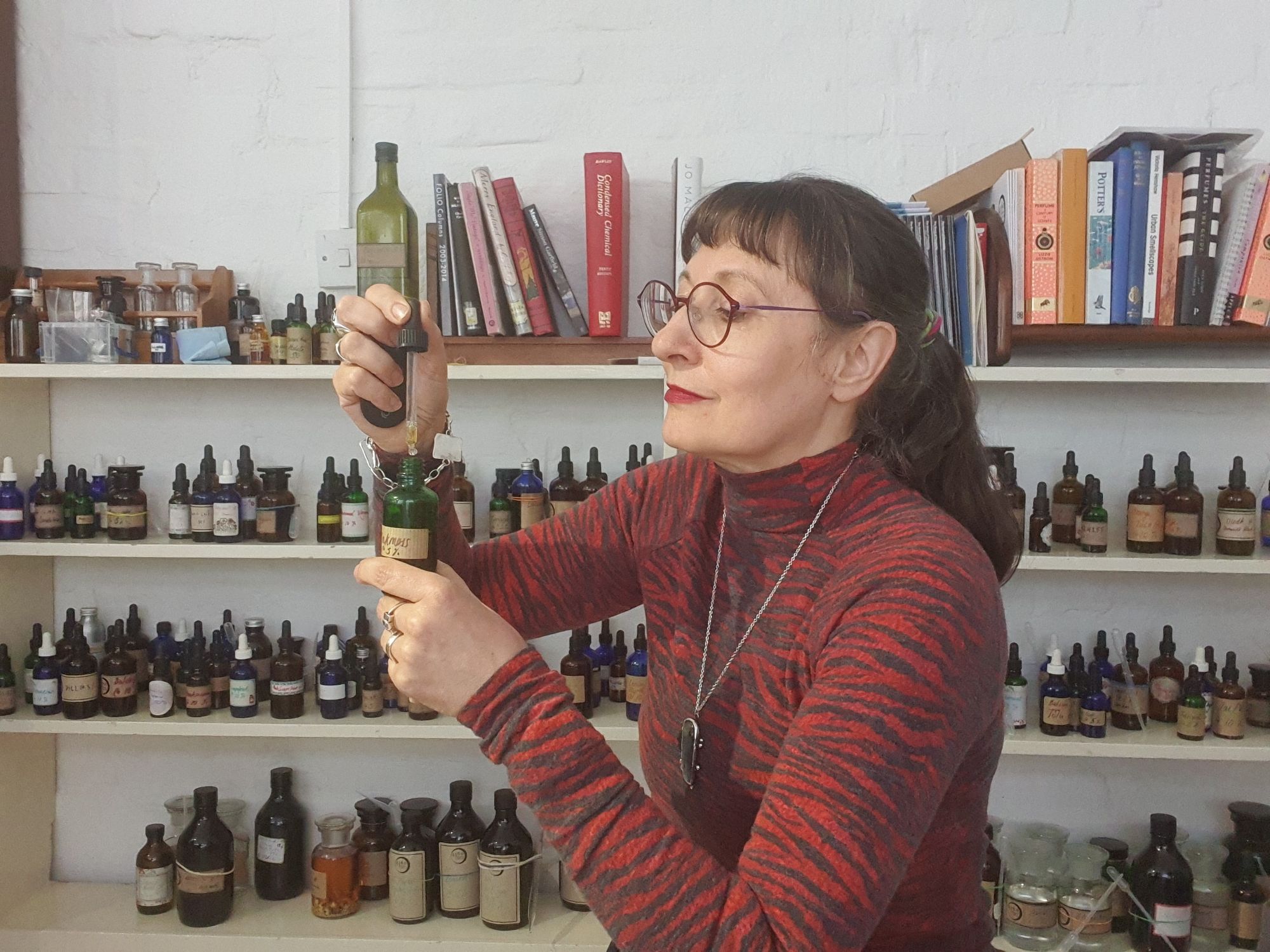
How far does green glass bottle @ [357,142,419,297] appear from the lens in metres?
1.87

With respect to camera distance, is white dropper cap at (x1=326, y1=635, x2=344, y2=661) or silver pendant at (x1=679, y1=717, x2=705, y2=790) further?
white dropper cap at (x1=326, y1=635, x2=344, y2=661)

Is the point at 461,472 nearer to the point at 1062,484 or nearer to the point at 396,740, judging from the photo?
the point at 396,740

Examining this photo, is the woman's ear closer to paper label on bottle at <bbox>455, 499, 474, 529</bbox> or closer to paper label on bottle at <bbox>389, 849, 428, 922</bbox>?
paper label on bottle at <bbox>455, 499, 474, 529</bbox>

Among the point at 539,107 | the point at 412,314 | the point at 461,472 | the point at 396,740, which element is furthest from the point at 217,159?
the point at 412,314

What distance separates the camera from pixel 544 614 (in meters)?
1.20

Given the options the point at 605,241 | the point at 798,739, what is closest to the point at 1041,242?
the point at 605,241

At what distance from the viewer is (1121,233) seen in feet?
5.77

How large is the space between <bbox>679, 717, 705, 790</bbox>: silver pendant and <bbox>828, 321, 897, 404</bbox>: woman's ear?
→ 1.14 ft

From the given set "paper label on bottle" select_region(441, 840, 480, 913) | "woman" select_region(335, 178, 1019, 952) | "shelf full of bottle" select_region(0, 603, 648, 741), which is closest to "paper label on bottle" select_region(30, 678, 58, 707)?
"shelf full of bottle" select_region(0, 603, 648, 741)

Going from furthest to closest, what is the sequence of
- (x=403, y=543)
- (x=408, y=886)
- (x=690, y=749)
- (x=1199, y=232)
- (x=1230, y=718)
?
(x=408, y=886), (x=1230, y=718), (x=1199, y=232), (x=690, y=749), (x=403, y=543)

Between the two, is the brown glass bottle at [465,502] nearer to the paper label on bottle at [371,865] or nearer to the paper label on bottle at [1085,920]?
the paper label on bottle at [371,865]

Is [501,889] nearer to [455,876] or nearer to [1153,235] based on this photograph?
[455,876]

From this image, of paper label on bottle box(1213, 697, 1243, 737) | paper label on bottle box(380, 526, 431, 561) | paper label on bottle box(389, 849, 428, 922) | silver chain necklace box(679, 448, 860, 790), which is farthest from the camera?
paper label on bottle box(389, 849, 428, 922)

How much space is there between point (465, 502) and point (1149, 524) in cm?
129
